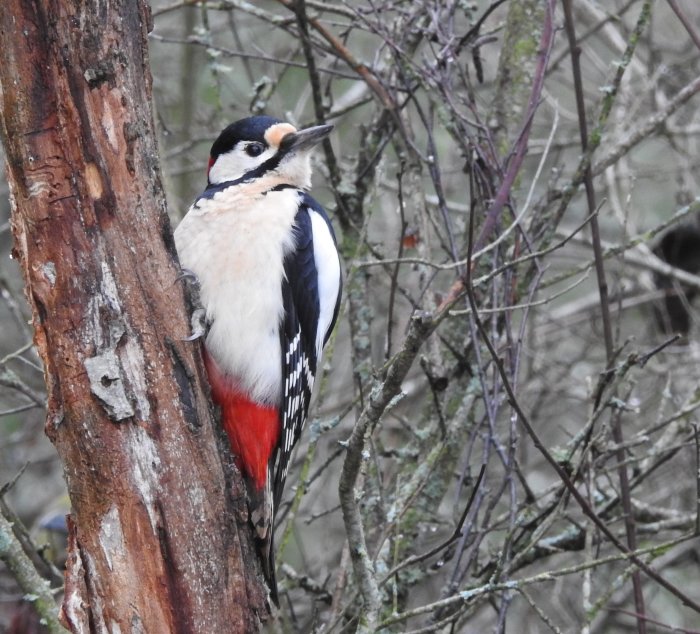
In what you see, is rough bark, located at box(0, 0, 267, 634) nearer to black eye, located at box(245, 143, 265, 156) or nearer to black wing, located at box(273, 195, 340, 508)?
black wing, located at box(273, 195, 340, 508)

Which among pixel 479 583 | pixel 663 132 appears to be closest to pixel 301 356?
pixel 479 583

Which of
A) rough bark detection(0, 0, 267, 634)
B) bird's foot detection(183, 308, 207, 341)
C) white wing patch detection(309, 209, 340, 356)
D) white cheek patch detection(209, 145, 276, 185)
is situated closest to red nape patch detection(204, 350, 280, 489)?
bird's foot detection(183, 308, 207, 341)

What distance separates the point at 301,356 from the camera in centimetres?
308

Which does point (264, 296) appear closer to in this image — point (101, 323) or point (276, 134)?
point (276, 134)

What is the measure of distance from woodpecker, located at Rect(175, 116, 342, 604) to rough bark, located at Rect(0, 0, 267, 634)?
421 millimetres

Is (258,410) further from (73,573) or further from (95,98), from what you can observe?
(95,98)

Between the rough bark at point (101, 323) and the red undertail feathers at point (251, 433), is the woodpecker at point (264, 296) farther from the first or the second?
the rough bark at point (101, 323)

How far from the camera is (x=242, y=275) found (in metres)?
2.90

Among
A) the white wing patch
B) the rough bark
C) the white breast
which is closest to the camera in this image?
the rough bark

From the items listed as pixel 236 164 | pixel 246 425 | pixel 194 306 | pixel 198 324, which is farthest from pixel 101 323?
pixel 236 164

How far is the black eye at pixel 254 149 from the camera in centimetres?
329

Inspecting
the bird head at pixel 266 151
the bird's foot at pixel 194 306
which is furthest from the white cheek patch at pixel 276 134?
the bird's foot at pixel 194 306

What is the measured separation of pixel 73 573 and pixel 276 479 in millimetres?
807

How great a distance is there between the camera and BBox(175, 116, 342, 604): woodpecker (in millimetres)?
2857
